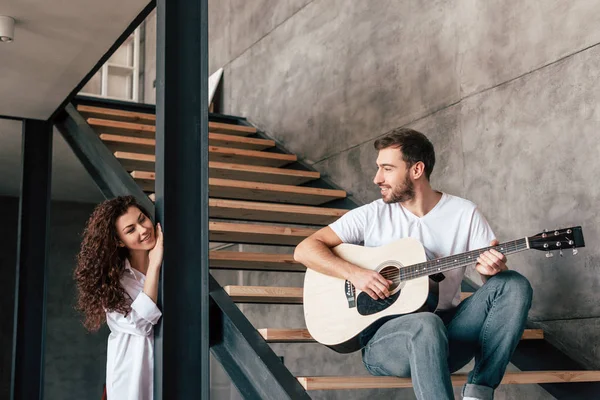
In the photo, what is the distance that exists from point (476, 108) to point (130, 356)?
1981 mm

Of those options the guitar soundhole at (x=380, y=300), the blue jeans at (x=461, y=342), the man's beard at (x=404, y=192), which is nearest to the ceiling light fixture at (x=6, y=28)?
the man's beard at (x=404, y=192)

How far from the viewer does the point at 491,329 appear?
2.35 meters

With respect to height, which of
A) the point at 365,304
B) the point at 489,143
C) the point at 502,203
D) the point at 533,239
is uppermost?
the point at 489,143

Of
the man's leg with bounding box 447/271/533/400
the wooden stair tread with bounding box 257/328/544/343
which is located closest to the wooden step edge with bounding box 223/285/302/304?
the wooden stair tread with bounding box 257/328/544/343

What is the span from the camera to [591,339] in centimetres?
304

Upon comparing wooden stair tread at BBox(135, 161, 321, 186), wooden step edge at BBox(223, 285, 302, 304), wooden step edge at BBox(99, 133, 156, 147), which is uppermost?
wooden step edge at BBox(99, 133, 156, 147)

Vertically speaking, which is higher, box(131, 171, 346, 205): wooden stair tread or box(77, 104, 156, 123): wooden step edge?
box(77, 104, 156, 123): wooden step edge

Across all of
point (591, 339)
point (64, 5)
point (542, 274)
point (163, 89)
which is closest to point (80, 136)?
point (64, 5)

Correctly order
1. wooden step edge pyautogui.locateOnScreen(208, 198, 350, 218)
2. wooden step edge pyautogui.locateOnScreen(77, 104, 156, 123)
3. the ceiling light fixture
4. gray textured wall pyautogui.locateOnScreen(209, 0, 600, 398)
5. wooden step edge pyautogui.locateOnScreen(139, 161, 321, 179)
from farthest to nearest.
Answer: wooden step edge pyautogui.locateOnScreen(77, 104, 156, 123) < wooden step edge pyautogui.locateOnScreen(139, 161, 321, 179) < wooden step edge pyautogui.locateOnScreen(208, 198, 350, 218) < the ceiling light fixture < gray textured wall pyautogui.locateOnScreen(209, 0, 600, 398)

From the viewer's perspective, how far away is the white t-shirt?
102 inches

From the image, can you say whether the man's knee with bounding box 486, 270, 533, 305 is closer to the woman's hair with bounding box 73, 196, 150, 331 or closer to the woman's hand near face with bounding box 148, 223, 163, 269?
the woman's hand near face with bounding box 148, 223, 163, 269

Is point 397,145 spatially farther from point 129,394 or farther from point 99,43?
point 99,43

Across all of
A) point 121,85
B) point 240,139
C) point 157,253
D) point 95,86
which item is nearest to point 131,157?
point 240,139

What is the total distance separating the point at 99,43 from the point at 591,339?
2422 mm
